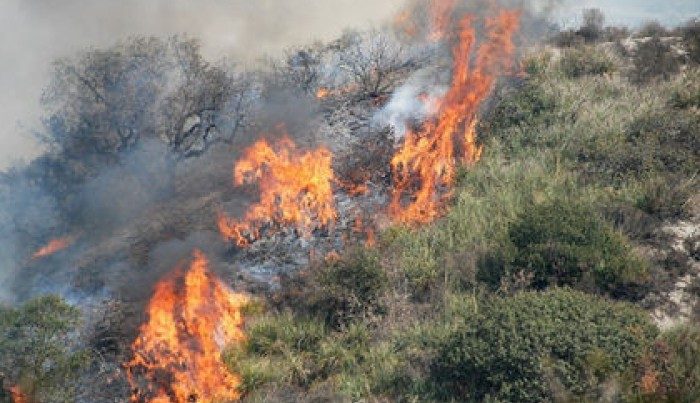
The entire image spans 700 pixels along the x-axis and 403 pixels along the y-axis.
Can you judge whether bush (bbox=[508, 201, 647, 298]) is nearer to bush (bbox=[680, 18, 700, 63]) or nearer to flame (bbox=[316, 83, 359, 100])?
flame (bbox=[316, 83, 359, 100])

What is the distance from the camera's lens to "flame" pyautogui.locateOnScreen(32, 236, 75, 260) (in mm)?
14656

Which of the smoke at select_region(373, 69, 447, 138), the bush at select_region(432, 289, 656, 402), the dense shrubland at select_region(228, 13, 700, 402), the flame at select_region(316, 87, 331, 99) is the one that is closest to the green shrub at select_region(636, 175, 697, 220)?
the dense shrubland at select_region(228, 13, 700, 402)

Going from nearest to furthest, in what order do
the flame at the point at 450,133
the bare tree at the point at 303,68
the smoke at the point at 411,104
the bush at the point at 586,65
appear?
1. the flame at the point at 450,133
2. the smoke at the point at 411,104
3. the bush at the point at 586,65
4. the bare tree at the point at 303,68

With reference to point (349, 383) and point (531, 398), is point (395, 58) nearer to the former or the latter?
point (349, 383)

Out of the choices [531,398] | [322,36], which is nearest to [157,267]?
[531,398]

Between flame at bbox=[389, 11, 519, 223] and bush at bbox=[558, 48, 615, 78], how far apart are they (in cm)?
180

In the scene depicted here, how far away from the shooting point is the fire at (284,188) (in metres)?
13.4

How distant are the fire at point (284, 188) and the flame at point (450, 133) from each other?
1.48 m

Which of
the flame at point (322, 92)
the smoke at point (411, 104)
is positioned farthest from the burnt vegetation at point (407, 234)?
the smoke at point (411, 104)

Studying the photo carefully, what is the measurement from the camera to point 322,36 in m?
23.5

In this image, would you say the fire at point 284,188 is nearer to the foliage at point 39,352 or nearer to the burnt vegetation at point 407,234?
the burnt vegetation at point 407,234

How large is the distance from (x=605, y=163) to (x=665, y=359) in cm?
645

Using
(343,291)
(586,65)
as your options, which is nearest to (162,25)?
(586,65)

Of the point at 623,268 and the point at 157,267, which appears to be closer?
the point at 623,268
